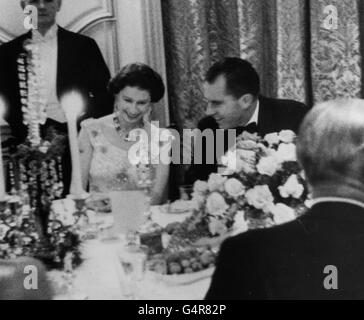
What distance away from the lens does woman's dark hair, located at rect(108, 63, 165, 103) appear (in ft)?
5.28

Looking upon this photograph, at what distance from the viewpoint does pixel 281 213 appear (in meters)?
1.17

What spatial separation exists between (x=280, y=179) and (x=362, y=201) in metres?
0.23

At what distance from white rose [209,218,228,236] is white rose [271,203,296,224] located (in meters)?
0.12

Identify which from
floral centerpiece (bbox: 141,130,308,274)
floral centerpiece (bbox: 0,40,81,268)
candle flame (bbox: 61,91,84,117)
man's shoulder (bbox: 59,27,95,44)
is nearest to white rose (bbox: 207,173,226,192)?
floral centerpiece (bbox: 141,130,308,274)

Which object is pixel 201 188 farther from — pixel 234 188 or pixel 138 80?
pixel 138 80

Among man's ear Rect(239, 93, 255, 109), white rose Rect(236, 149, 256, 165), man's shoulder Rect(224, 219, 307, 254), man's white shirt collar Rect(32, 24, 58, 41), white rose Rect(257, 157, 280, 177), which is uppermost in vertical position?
man's white shirt collar Rect(32, 24, 58, 41)

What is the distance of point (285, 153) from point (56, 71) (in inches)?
29.9

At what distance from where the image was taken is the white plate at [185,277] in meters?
1.11

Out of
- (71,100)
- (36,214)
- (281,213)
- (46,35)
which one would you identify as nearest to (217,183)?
(281,213)

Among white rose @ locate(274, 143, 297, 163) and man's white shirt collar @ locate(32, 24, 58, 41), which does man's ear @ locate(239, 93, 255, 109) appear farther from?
man's white shirt collar @ locate(32, 24, 58, 41)

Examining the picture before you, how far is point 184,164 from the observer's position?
1.66 m

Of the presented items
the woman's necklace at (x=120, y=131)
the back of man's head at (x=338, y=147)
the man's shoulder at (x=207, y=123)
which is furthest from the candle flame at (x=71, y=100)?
the back of man's head at (x=338, y=147)
